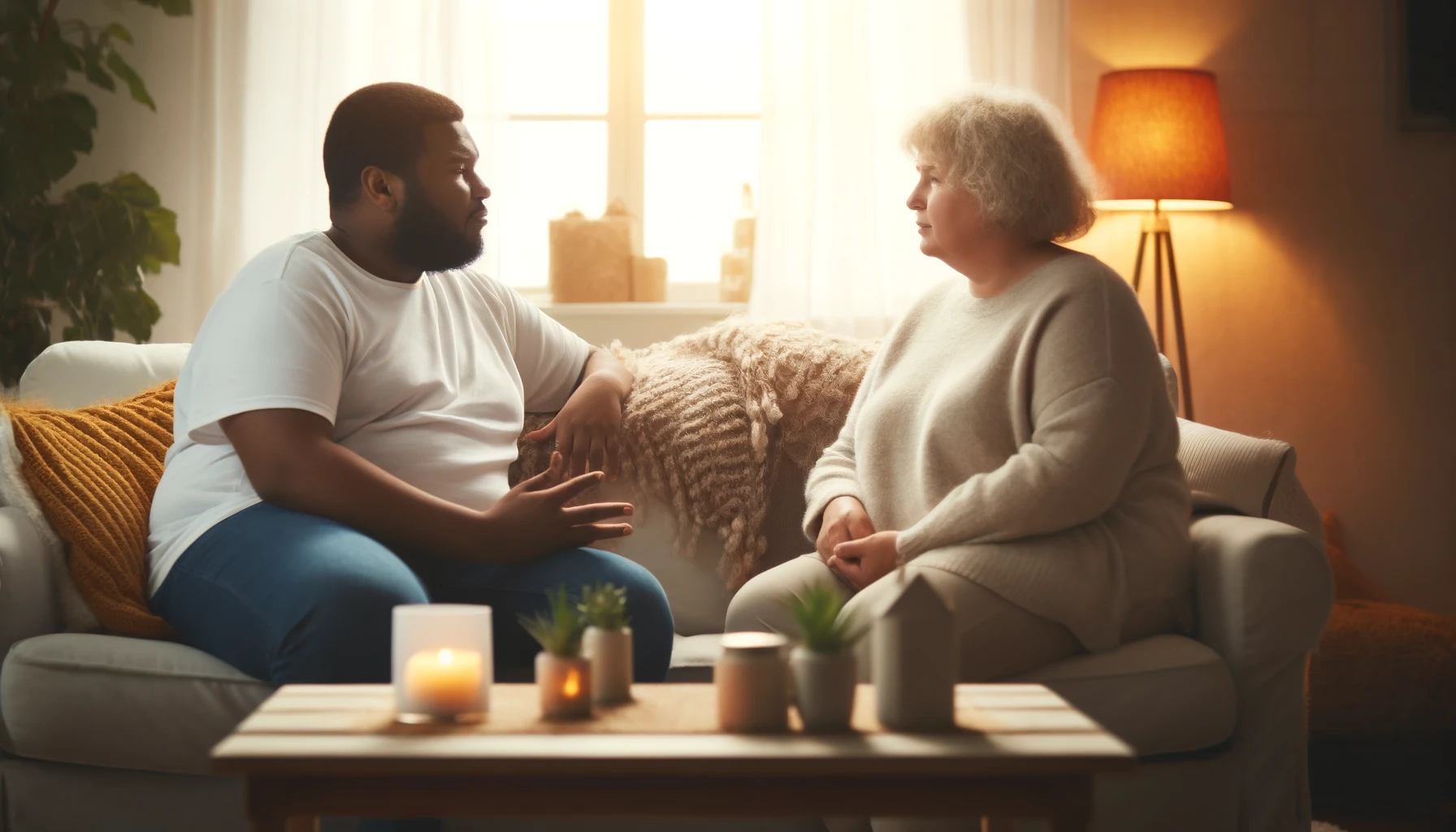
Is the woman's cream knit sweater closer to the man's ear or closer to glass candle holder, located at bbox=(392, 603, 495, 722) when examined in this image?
glass candle holder, located at bbox=(392, 603, 495, 722)

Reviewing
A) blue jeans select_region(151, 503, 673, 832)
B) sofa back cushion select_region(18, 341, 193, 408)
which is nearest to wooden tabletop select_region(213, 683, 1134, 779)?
blue jeans select_region(151, 503, 673, 832)

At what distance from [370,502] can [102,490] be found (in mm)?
469

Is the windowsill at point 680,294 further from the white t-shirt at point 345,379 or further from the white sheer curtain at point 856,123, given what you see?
the white t-shirt at point 345,379

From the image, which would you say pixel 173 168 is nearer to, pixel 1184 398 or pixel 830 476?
pixel 830 476

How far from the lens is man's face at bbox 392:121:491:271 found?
183cm

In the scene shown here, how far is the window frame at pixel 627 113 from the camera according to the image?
133 inches

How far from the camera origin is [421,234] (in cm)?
183

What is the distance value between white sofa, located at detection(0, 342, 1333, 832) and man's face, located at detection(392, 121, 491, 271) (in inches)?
26.0

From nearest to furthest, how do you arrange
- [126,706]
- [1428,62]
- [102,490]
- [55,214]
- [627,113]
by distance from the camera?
1. [126,706]
2. [102,490]
3. [55,214]
4. [1428,62]
5. [627,113]

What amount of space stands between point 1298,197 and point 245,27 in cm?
283

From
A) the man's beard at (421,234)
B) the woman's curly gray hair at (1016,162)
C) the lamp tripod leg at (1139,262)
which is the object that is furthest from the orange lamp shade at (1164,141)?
the man's beard at (421,234)

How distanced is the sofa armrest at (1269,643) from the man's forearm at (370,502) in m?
0.99

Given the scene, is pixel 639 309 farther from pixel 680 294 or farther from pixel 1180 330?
pixel 1180 330

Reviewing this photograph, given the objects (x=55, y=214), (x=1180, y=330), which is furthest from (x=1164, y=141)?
(x=55, y=214)
